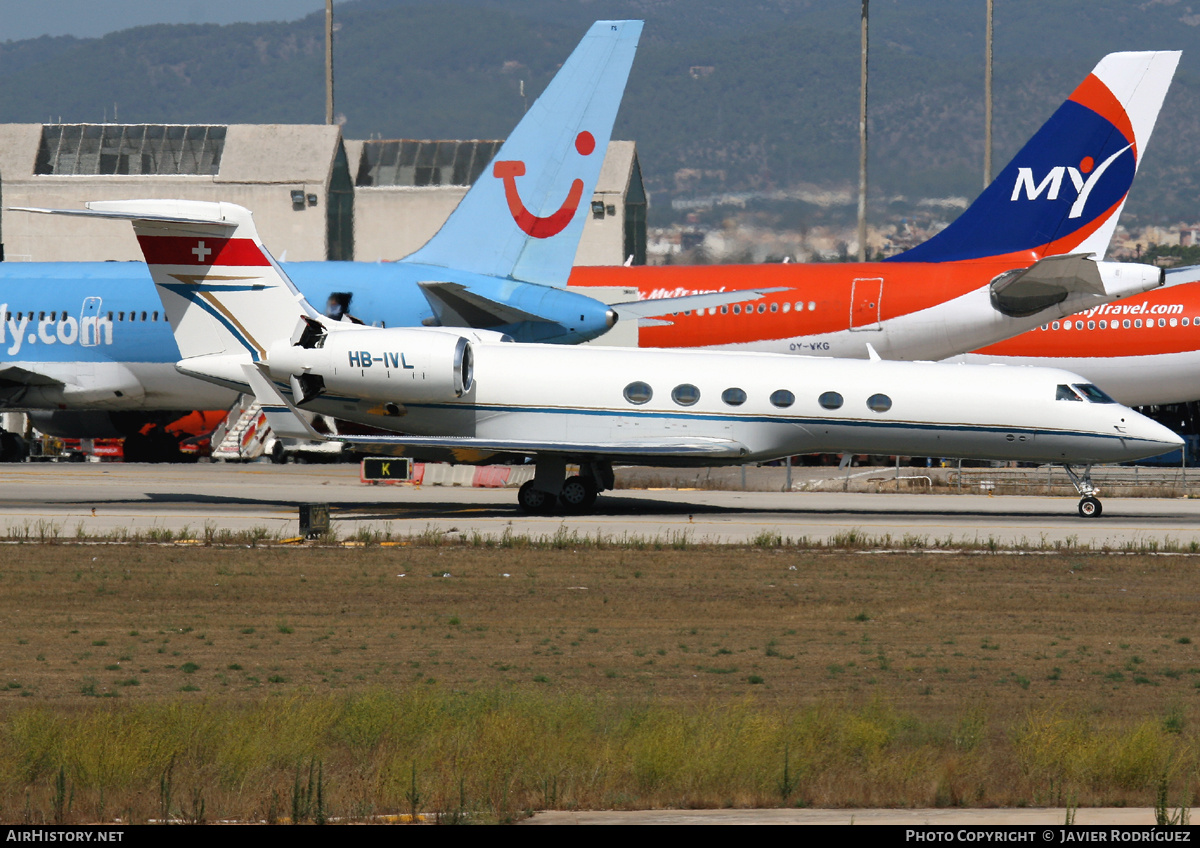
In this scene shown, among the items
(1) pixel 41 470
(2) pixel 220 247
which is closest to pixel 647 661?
(2) pixel 220 247

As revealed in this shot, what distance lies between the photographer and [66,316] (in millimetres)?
35562

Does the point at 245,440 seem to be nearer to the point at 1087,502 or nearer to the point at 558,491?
the point at 558,491

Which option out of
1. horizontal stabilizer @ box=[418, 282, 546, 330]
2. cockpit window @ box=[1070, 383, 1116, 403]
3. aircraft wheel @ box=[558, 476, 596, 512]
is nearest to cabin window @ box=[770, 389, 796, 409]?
aircraft wheel @ box=[558, 476, 596, 512]

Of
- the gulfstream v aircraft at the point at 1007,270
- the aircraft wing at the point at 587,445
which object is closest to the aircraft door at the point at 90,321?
the aircraft wing at the point at 587,445

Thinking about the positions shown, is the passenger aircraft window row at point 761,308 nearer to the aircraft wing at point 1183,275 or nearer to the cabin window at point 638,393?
the cabin window at point 638,393

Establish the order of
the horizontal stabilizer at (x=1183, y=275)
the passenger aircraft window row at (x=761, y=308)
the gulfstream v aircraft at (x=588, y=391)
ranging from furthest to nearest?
1. the horizontal stabilizer at (x=1183, y=275)
2. the passenger aircraft window row at (x=761, y=308)
3. the gulfstream v aircraft at (x=588, y=391)

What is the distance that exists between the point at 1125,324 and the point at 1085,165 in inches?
266

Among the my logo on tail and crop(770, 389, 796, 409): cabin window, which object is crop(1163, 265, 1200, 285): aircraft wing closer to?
the my logo on tail

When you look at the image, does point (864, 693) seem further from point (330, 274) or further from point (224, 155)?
point (224, 155)

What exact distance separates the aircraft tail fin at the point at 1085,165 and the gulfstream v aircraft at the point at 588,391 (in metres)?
9.29

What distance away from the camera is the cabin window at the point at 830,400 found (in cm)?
2672

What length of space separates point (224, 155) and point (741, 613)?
46.9 m

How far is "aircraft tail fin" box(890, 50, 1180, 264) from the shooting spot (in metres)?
34.5

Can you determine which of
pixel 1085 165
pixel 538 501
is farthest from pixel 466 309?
pixel 1085 165
